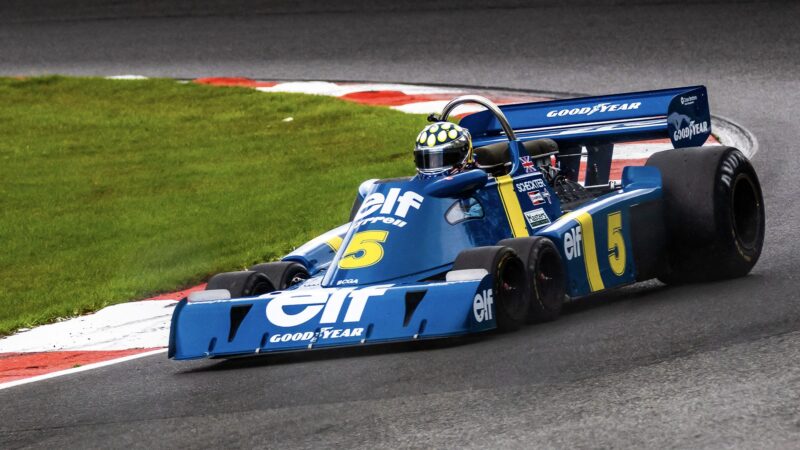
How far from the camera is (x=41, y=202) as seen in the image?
41.8 feet

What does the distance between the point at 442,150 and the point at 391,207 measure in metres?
0.44

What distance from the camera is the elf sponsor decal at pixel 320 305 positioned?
7.14 metres

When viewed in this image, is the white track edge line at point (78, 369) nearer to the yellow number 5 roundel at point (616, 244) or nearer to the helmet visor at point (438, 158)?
the helmet visor at point (438, 158)

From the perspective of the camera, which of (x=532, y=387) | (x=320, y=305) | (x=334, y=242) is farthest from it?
(x=334, y=242)

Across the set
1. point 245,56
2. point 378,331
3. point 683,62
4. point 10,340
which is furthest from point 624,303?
point 245,56

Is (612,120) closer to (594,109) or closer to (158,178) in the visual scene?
(594,109)

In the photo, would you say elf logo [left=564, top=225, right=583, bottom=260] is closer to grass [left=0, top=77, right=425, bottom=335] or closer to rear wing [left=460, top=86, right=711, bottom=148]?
rear wing [left=460, top=86, right=711, bottom=148]

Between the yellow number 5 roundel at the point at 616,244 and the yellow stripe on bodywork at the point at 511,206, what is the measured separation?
20.5 inches

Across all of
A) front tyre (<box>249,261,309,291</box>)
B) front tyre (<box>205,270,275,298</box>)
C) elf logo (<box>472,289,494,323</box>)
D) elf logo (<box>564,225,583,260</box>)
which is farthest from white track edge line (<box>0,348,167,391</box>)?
elf logo (<box>564,225,583,260</box>)

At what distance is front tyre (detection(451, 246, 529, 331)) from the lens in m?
7.20

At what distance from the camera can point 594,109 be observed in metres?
9.64

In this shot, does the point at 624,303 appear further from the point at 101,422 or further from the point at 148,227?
the point at 148,227

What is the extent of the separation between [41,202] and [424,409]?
7609mm

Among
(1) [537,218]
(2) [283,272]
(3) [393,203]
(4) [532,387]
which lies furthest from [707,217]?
(4) [532,387]
